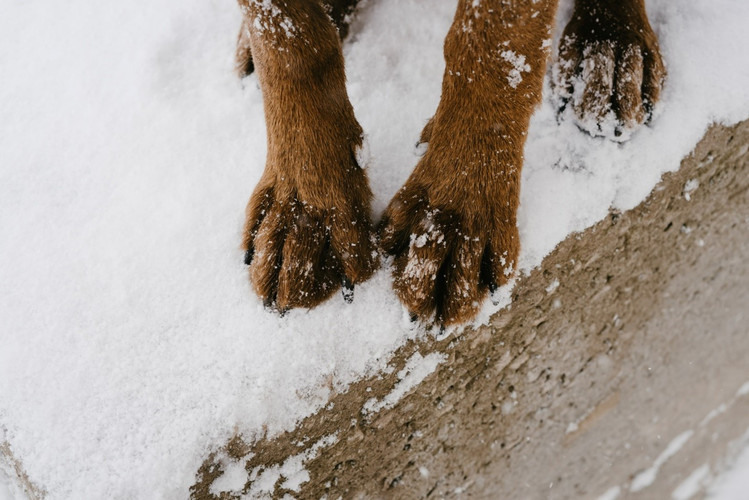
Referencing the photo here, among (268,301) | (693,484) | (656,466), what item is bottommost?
(693,484)

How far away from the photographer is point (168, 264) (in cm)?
170

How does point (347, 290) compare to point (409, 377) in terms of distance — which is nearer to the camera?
point (347, 290)

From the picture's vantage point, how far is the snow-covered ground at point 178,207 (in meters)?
1.54

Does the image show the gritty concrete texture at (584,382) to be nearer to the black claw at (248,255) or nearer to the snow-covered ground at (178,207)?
the snow-covered ground at (178,207)

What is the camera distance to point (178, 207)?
1777 millimetres

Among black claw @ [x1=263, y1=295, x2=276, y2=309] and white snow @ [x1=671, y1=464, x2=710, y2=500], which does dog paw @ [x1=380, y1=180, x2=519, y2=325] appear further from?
white snow @ [x1=671, y1=464, x2=710, y2=500]

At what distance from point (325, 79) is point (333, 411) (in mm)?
998

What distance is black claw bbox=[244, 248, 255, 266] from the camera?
5.31 ft

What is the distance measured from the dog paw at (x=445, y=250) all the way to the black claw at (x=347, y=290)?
130mm

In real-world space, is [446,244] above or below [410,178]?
below

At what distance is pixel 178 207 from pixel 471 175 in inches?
38.7

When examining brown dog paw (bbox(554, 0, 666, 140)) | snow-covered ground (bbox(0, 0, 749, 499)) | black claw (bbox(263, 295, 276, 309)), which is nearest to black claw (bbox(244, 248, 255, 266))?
snow-covered ground (bbox(0, 0, 749, 499))

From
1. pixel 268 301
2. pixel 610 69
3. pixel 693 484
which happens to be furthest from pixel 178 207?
pixel 693 484

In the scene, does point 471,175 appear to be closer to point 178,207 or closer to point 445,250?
point 445,250
